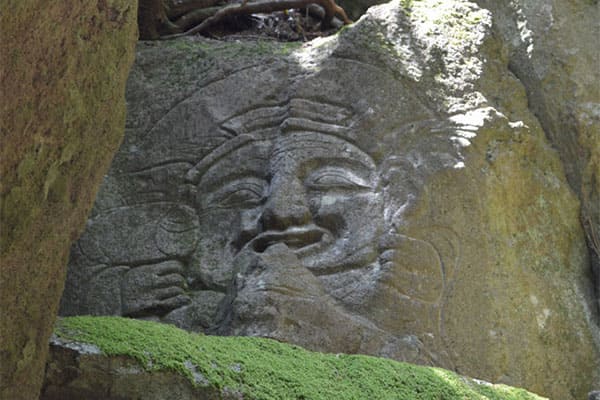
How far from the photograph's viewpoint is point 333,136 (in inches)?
210

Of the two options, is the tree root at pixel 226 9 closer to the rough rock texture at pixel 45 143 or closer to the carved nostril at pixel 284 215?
the carved nostril at pixel 284 215

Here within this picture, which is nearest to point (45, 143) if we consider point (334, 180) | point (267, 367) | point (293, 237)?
point (267, 367)

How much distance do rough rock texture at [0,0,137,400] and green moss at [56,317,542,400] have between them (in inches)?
12.2

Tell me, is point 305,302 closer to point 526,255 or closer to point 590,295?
point 526,255

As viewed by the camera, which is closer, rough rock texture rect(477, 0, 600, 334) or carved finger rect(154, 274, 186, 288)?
carved finger rect(154, 274, 186, 288)

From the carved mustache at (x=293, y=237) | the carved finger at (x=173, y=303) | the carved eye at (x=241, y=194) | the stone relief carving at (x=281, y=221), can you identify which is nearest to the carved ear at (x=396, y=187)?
the stone relief carving at (x=281, y=221)

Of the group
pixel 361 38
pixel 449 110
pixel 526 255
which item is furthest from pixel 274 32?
pixel 526 255

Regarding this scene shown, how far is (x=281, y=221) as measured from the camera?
502 cm

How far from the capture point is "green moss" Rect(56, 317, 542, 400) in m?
3.22

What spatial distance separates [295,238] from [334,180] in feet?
1.16

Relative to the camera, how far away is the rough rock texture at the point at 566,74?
5.65m

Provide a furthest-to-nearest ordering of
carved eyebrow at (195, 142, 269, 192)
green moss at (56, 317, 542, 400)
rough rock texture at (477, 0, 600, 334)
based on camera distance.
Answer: rough rock texture at (477, 0, 600, 334) < carved eyebrow at (195, 142, 269, 192) < green moss at (56, 317, 542, 400)

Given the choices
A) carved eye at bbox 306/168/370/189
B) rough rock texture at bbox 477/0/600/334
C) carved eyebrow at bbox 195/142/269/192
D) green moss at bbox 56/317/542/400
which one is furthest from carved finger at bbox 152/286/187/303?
rough rock texture at bbox 477/0/600/334

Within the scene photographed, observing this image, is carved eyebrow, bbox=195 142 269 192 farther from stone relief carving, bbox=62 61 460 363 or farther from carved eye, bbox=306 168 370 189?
carved eye, bbox=306 168 370 189
